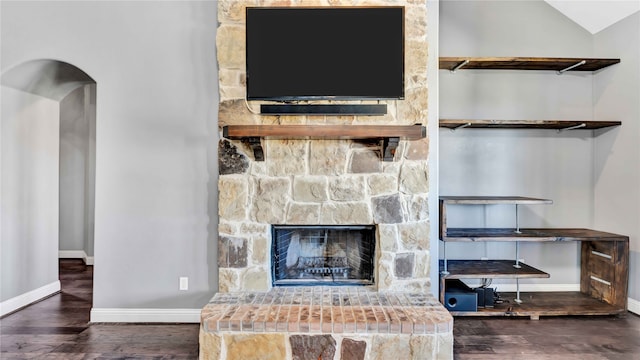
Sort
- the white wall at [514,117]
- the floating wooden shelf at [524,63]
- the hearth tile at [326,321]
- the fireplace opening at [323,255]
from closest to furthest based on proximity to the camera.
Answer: the hearth tile at [326,321] → the fireplace opening at [323,255] → the floating wooden shelf at [524,63] → the white wall at [514,117]

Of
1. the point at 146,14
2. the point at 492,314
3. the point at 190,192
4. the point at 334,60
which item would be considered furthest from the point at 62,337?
the point at 492,314

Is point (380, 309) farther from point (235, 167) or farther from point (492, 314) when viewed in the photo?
point (235, 167)

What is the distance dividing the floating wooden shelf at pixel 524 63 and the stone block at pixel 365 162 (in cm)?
104

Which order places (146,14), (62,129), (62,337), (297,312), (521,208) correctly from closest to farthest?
(297,312), (62,337), (146,14), (521,208), (62,129)

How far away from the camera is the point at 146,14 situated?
9.27 ft

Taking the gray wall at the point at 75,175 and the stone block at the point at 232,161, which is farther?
the gray wall at the point at 75,175

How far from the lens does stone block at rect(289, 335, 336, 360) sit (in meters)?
2.15

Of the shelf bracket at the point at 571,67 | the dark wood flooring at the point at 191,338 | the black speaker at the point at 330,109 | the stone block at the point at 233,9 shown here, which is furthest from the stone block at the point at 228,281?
the shelf bracket at the point at 571,67

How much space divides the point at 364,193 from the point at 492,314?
4.85ft

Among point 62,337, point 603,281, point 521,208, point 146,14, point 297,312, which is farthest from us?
point 521,208

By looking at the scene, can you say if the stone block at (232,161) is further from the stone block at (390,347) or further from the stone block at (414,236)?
the stone block at (390,347)

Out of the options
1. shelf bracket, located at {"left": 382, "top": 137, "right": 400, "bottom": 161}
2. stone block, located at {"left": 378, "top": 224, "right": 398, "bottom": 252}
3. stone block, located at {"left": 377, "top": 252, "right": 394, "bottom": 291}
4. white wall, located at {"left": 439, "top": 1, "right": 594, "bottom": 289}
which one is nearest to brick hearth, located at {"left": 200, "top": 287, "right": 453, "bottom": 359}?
stone block, located at {"left": 377, "top": 252, "right": 394, "bottom": 291}

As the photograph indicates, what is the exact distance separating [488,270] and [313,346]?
5.43ft

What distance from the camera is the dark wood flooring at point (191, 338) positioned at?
7.69 feet
